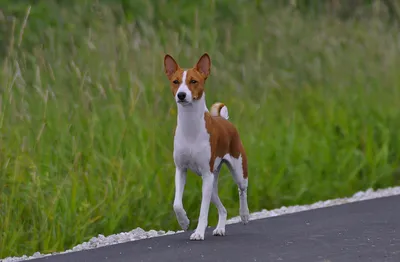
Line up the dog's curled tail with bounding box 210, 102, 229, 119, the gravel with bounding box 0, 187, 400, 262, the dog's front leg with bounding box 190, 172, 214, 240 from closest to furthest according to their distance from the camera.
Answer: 1. the dog's front leg with bounding box 190, 172, 214, 240
2. the gravel with bounding box 0, 187, 400, 262
3. the dog's curled tail with bounding box 210, 102, 229, 119

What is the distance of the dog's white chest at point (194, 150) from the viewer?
29.1 feet

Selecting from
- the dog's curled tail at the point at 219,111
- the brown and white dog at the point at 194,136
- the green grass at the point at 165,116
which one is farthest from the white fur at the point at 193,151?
the green grass at the point at 165,116

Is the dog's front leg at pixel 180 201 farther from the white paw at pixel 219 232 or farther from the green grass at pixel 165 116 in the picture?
the green grass at pixel 165 116

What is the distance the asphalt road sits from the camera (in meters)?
8.18

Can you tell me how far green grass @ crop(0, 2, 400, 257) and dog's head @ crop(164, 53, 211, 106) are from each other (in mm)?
1437

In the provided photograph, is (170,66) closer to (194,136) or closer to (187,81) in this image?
(187,81)

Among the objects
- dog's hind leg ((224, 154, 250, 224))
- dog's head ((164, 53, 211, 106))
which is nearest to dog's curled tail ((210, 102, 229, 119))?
dog's hind leg ((224, 154, 250, 224))

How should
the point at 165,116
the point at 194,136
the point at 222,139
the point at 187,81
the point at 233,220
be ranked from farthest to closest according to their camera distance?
1. the point at 165,116
2. the point at 233,220
3. the point at 222,139
4. the point at 194,136
5. the point at 187,81

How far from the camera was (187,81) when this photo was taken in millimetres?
8766

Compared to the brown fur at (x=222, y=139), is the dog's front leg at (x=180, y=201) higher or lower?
lower

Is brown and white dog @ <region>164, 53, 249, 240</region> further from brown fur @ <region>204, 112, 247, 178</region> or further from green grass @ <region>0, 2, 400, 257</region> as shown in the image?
green grass @ <region>0, 2, 400, 257</region>

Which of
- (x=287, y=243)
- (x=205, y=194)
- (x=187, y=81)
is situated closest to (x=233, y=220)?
(x=205, y=194)

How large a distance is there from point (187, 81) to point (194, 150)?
1.70ft

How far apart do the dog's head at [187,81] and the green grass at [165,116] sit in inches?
56.6
